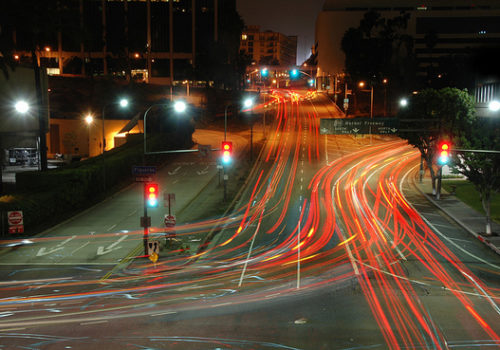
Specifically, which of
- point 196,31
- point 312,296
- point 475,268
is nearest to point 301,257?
point 312,296

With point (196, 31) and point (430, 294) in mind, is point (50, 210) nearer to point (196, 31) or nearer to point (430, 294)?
point (430, 294)

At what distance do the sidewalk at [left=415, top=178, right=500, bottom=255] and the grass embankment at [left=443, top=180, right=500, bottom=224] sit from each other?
696 mm

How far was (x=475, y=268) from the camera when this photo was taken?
25250 mm

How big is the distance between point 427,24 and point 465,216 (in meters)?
127

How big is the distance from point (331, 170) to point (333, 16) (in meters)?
114

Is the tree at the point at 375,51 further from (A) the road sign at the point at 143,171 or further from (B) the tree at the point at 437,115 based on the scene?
(A) the road sign at the point at 143,171

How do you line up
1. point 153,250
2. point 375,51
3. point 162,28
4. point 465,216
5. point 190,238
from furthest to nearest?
point 162,28, point 375,51, point 465,216, point 190,238, point 153,250

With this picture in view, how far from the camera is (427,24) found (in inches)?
5861

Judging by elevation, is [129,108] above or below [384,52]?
below

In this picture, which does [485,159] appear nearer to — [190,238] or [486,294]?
[486,294]

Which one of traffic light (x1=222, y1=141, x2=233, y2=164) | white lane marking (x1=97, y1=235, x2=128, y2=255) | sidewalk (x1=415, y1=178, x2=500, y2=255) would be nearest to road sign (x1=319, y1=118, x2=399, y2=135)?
sidewalk (x1=415, y1=178, x2=500, y2=255)

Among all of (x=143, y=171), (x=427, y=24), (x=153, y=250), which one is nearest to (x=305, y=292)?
(x=153, y=250)

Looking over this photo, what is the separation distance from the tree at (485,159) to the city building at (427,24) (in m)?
101

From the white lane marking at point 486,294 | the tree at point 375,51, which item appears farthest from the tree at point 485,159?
the tree at point 375,51
